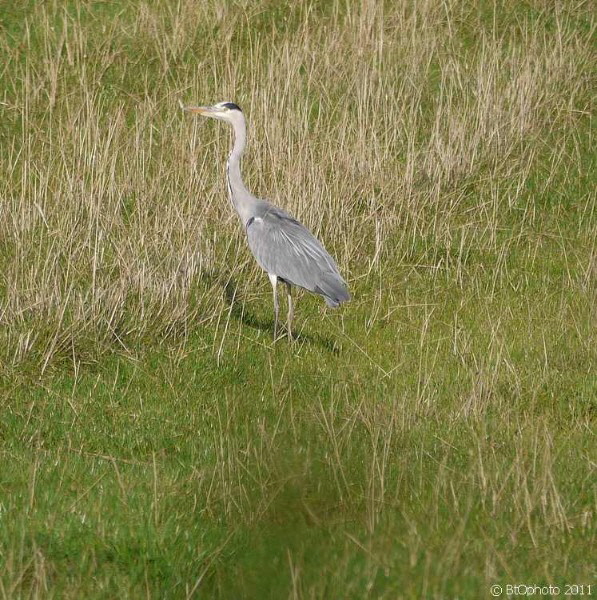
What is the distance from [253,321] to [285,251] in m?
0.47

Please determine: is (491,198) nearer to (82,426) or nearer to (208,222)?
(208,222)

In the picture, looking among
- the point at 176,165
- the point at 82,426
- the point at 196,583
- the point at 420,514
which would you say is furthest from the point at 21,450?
the point at 176,165

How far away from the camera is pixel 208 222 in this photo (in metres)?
6.48

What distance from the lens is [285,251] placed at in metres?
5.57

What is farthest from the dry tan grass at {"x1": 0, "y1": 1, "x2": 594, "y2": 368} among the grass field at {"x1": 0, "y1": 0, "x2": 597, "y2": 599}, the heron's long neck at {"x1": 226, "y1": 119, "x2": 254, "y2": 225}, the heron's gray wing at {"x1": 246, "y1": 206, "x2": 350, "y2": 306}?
the heron's gray wing at {"x1": 246, "y1": 206, "x2": 350, "y2": 306}

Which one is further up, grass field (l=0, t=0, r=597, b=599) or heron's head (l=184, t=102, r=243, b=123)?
heron's head (l=184, t=102, r=243, b=123)

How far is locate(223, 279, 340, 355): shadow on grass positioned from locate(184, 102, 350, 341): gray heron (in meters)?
0.14

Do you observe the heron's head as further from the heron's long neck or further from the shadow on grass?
the shadow on grass

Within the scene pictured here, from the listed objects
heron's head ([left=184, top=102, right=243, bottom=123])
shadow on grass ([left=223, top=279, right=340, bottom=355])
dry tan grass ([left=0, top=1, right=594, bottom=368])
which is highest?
heron's head ([left=184, top=102, right=243, bottom=123])

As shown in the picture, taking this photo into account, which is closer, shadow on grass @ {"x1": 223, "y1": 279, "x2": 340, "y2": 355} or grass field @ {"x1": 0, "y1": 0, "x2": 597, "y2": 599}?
grass field @ {"x1": 0, "y1": 0, "x2": 597, "y2": 599}

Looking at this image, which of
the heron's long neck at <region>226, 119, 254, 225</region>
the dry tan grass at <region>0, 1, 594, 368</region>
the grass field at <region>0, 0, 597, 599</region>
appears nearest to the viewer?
the grass field at <region>0, 0, 597, 599</region>

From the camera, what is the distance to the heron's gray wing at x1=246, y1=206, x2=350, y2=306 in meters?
5.42

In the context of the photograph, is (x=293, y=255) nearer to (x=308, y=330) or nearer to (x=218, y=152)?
(x=308, y=330)

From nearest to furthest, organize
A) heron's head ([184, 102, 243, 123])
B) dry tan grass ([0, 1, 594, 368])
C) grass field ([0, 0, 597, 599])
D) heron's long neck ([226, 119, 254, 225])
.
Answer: grass field ([0, 0, 597, 599])
dry tan grass ([0, 1, 594, 368])
heron's long neck ([226, 119, 254, 225])
heron's head ([184, 102, 243, 123])
